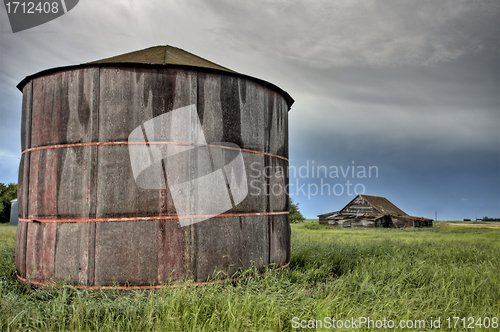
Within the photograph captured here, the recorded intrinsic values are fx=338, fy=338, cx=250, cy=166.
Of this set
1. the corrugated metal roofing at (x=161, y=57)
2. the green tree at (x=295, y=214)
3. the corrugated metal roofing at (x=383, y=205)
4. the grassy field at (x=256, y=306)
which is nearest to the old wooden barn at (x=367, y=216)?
the corrugated metal roofing at (x=383, y=205)

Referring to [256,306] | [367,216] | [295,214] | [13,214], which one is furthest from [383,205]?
[13,214]

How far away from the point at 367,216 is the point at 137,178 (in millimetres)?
27042

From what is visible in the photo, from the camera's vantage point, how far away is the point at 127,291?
563 cm

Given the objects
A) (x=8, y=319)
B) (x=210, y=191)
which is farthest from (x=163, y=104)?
(x=8, y=319)

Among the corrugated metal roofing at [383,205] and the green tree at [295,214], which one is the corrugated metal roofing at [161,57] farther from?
the green tree at [295,214]

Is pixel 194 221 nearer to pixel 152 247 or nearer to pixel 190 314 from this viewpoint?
pixel 152 247

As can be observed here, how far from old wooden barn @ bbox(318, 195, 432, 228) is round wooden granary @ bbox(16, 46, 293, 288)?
25.0 metres

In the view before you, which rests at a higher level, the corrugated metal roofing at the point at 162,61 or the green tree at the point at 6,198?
the corrugated metal roofing at the point at 162,61

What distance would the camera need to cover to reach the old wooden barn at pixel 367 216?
2950 centimetres

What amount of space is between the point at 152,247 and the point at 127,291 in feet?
2.65

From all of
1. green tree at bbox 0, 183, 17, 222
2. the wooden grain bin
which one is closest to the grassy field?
the wooden grain bin

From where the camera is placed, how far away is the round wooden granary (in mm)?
5781

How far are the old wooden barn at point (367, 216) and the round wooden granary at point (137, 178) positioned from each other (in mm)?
25046

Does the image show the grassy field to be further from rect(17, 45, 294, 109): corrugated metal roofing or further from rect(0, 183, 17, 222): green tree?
rect(0, 183, 17, 222): green tree
